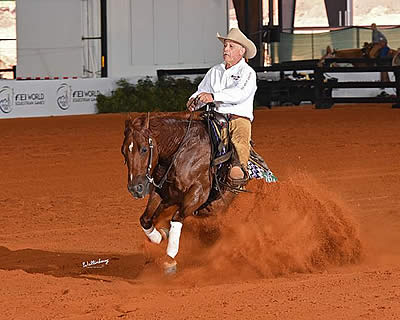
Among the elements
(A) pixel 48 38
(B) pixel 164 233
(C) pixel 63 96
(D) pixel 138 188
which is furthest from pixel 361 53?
(D) pixel 138 188

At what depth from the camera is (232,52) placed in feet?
28.7

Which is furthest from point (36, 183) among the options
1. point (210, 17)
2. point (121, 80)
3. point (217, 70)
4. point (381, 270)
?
point (210, 17)

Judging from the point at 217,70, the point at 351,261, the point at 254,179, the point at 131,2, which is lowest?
the point at 351,261

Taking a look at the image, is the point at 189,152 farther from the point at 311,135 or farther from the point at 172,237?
the point at 311,135

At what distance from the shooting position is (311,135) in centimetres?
1992

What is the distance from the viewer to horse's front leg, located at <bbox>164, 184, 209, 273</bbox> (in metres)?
8.18

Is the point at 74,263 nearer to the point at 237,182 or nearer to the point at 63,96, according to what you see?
the point at 237,182

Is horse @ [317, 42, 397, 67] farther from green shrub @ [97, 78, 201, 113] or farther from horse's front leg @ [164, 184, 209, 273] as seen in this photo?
horse's front leg @ [164, 184, 209, 273]

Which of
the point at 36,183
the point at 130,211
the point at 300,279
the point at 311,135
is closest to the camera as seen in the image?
the point at 300,279

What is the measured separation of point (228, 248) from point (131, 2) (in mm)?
21880

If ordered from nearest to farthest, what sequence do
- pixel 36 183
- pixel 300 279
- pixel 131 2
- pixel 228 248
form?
pixel 300 279, pixel 228 248, pixel 36 183, pixel 131 2

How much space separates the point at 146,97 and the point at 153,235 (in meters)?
18.2

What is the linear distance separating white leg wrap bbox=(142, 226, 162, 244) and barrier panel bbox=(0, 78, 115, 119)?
52.3ft

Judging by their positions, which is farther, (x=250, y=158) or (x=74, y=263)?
(x=74, y=263)
